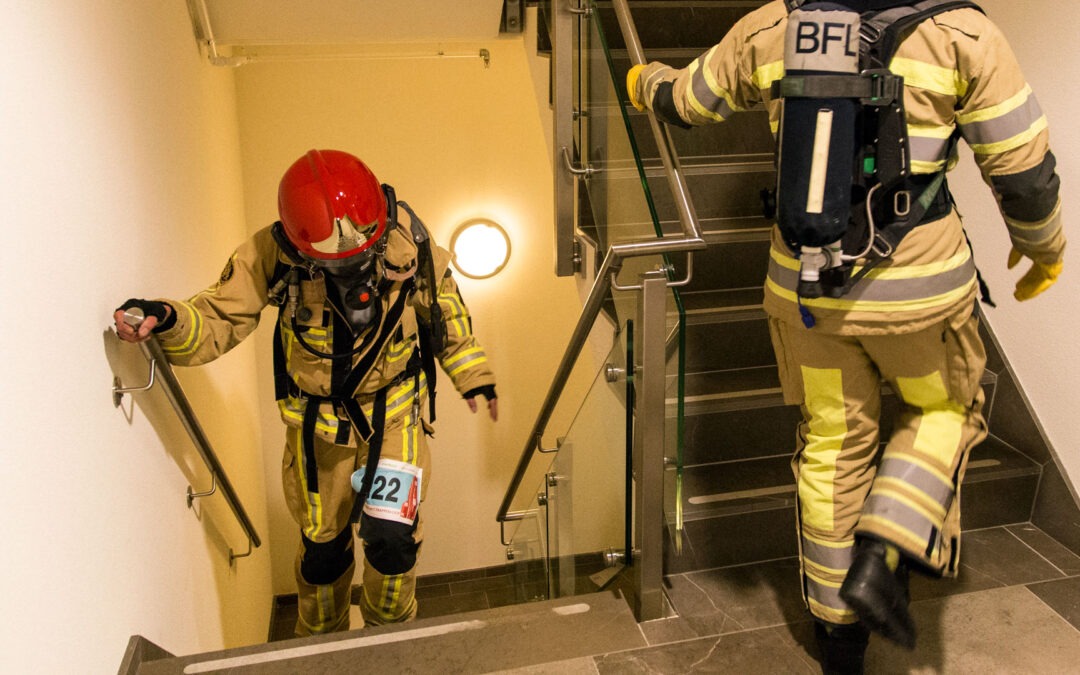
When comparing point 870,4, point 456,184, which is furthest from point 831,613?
point 456,184

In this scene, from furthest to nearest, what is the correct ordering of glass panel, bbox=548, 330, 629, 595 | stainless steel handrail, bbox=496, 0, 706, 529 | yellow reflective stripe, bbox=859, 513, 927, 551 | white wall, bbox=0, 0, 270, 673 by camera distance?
glass panel, bbox=548, 330, 629, 595 → stainless steel handrail, bbox=496, 0, 706, 529 → yellow reflective stripe, bbox=859, 513, 927, 551 → white wall, bbox=0, 0, 270, 673

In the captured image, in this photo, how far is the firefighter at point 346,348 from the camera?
7.98ft

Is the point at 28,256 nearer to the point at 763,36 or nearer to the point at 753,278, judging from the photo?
the point at 763,36

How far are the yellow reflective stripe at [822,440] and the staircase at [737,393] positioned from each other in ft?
1.23

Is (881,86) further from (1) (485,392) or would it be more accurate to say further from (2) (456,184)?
(2) (456,184)

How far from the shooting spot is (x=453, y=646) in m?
2.24

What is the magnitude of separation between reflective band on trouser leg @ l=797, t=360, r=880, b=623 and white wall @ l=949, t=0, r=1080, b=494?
1025mm

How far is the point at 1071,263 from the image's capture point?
2574 mm

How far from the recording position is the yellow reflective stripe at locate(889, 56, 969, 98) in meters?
1.66

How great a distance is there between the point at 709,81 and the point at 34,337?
151 cm

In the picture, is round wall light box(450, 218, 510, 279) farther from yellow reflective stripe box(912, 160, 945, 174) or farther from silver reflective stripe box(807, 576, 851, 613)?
yellow reflective stripe box(912, 160, 945, 174)

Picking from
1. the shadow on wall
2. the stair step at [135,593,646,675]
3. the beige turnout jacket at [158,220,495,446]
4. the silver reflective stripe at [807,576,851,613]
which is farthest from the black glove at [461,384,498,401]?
the silver reflective stripe at [807,576,851,613]

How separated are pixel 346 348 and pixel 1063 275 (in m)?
2.17

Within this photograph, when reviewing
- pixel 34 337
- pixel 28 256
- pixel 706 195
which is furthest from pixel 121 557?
pixel 706 195
